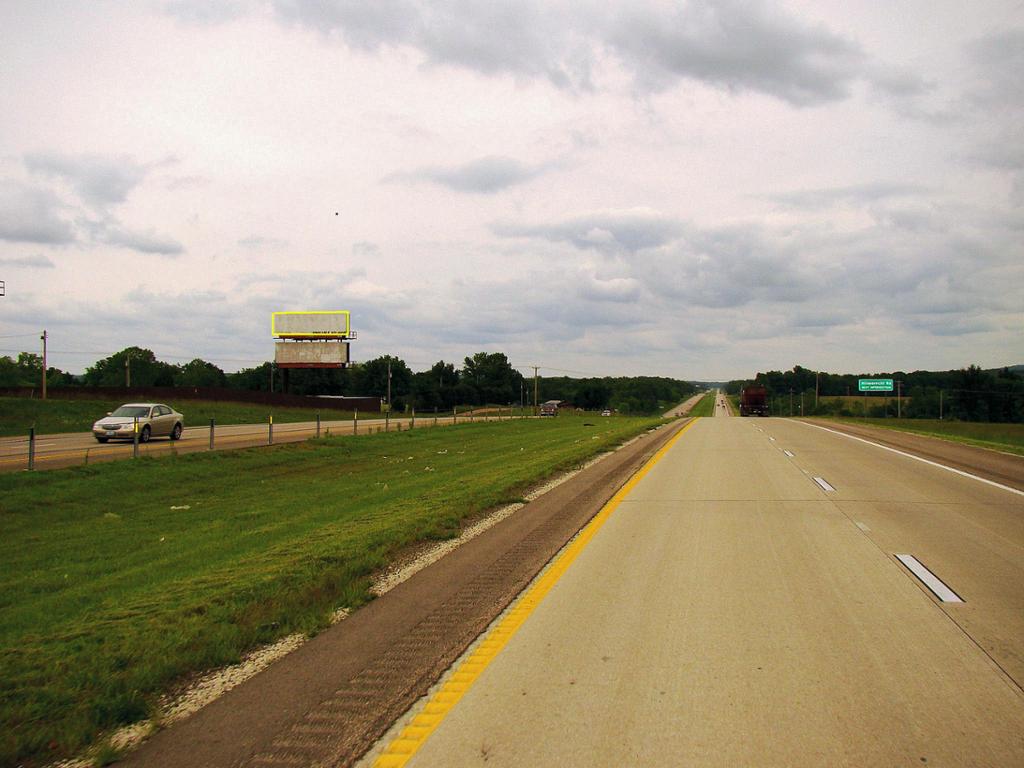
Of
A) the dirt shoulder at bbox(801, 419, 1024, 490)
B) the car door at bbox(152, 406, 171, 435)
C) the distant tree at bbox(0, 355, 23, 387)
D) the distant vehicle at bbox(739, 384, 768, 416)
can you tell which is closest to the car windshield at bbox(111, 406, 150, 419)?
the car door at bbox(152, 406, 171, 435)

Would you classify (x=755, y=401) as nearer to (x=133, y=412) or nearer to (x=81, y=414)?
(x=81, y=414)

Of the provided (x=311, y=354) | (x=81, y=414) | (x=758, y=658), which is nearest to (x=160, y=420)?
(x=81, y=414)

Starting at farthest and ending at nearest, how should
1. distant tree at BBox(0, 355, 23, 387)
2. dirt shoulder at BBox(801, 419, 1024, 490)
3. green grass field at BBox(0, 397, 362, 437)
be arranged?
distant tree at BBox(0, 355, 23, 387) → green grass field at BBox(0, 397, 362, 437) → dirt shoulder at BBox(801, 419, 1024, 490)

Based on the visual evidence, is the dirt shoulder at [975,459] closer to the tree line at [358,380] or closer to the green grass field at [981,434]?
the green grass field at [981,434]

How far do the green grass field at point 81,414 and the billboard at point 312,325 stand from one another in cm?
2507

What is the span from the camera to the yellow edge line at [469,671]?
441 cm

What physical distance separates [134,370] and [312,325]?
213 ft

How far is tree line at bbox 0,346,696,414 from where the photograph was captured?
5517 inches

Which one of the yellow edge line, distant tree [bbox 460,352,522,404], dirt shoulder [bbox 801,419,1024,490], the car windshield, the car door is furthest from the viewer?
distant tree [bbox 460,352,522,404]

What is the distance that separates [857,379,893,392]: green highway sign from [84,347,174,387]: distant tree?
410 feet

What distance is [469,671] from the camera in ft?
18.5

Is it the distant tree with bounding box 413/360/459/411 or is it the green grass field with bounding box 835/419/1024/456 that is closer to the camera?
the green grass field with bounding box 835/419/1024/456

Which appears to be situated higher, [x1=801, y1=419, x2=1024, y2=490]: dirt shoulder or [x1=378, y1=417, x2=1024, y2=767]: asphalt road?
[x1=801, y1=419, x2=1024, y2=490]: dirt shoulder

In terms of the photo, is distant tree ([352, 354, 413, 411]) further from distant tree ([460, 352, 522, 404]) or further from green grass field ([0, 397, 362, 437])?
green grass field ([0, 397, 362, 437])
